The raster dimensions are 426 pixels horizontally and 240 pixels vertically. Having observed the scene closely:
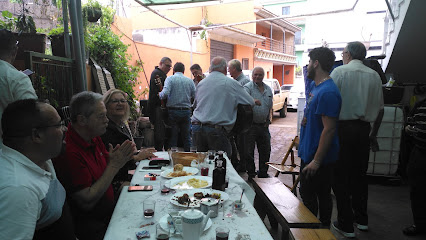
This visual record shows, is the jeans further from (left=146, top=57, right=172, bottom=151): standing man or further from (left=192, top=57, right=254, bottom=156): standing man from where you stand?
(left=146, top=57, right=172, bottom=151): standing man

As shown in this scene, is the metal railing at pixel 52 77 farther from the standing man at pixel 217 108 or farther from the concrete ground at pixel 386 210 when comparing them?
the concrete ground at pixel 386 210

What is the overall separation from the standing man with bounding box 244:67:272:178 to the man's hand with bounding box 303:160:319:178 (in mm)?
2344

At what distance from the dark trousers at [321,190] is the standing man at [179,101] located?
10.5 ft

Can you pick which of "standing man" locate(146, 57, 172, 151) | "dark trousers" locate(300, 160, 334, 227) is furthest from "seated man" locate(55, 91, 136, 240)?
"standing man" locate(146, 57, 172, 151)

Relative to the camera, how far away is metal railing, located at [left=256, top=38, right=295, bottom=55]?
861 inches

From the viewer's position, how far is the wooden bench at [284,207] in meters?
2.34

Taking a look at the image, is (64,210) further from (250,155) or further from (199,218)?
Answer: (250,155)

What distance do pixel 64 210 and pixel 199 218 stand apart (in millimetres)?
804

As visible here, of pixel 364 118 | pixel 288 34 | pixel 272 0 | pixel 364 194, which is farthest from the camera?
pixel 272 0

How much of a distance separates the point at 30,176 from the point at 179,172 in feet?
4.35

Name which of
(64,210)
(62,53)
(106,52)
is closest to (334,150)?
(64,210)

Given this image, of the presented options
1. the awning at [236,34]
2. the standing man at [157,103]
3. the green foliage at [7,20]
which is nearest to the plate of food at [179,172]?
the standing man at [157,103]

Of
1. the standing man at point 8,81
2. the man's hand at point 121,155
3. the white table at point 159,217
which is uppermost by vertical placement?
the standing man at point 8,81

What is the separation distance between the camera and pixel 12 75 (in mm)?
2766
